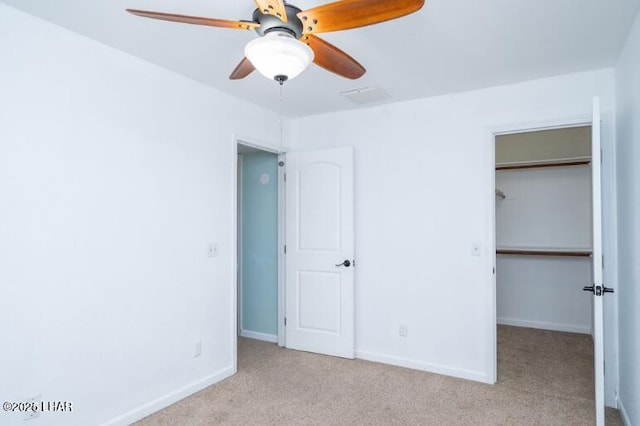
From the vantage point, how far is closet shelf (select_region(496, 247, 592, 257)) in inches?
183

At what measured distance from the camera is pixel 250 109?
12.3 feet

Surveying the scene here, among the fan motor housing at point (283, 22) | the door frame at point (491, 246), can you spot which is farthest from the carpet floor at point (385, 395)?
the fan motor housing at point (283, 22)

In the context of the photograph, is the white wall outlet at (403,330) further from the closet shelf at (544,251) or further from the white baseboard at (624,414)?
the closet shelf at (544,251)

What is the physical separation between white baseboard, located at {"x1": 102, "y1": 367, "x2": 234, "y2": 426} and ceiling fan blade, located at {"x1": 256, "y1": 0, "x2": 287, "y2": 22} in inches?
103

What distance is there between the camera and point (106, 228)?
2539 millimetres

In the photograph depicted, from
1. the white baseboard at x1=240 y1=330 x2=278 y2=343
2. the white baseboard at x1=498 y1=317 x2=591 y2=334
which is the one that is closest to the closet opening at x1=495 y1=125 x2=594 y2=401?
the white baseboard at x1=498 y1=317 x2=591 y2=334

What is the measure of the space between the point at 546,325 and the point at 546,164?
201 centimetres

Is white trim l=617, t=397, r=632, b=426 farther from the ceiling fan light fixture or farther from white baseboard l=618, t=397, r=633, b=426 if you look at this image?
the ceiling fan light fixture

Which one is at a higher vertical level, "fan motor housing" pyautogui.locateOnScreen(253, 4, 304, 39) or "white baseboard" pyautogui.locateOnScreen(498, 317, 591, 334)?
"fan motor housing" pyautogui.locateOnScreen(253, 4, 304, 39)

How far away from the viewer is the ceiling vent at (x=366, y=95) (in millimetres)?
3395

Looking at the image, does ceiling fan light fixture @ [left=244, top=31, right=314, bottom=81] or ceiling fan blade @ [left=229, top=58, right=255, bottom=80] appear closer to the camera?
ceiling fan light fixture @ [left=244, top=31, right=314, bottom=81]

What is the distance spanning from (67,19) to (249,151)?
8.40 ft

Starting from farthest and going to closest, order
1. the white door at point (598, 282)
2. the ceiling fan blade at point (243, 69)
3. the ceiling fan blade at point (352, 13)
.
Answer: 1. the white door at point (598, 282)
2. the ceiling fan blade at point (243, 69)
3. the ceiling fan blade at point (352, 13)

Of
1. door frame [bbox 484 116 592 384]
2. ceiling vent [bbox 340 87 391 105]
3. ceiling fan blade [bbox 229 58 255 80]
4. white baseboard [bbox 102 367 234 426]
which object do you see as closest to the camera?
ceiling fan blade [bbox 229 58 255 80]
